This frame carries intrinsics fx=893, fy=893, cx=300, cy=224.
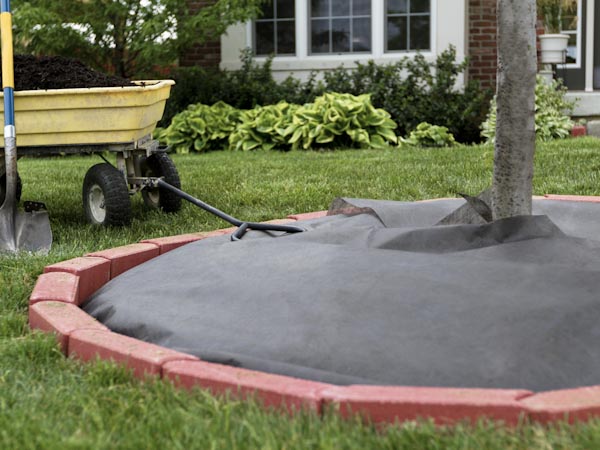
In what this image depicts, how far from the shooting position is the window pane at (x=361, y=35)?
1012 centimetres

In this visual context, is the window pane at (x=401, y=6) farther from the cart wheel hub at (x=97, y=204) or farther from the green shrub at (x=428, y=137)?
the cart wheel hub at (x=97, y=204)

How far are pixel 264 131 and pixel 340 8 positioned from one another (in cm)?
229

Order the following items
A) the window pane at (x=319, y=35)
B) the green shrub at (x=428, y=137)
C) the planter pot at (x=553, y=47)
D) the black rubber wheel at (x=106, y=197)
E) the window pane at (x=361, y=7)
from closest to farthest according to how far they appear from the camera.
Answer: the black rubber wheel at (x=106, y=197) < the green shrub at (x=428, y=137) < the planter pot at (x=553, y=47) < the window pane at (x=361, y=7) < the window pane at (x=319, y=35)

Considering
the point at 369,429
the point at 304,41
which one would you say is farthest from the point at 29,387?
the point at 304,41

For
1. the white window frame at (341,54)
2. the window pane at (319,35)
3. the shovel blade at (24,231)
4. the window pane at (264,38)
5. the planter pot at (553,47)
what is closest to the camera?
the shovel blade at (24,231)

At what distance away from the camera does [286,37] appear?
10281 millimetres

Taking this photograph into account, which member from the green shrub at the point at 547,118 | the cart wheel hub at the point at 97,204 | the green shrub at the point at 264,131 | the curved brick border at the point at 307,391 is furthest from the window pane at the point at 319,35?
the curved brick border at the point at 307,391

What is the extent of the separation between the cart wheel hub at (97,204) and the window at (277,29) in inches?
246

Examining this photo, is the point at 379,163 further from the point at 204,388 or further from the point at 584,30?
the point at 584,30

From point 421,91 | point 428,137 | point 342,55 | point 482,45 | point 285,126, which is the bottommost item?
point 428,137

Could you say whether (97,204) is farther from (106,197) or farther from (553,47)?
(553,47)

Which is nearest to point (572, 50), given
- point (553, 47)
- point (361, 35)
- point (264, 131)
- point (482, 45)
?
point (553, 47)

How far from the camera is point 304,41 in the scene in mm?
10102

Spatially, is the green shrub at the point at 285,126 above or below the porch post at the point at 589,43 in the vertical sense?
below
